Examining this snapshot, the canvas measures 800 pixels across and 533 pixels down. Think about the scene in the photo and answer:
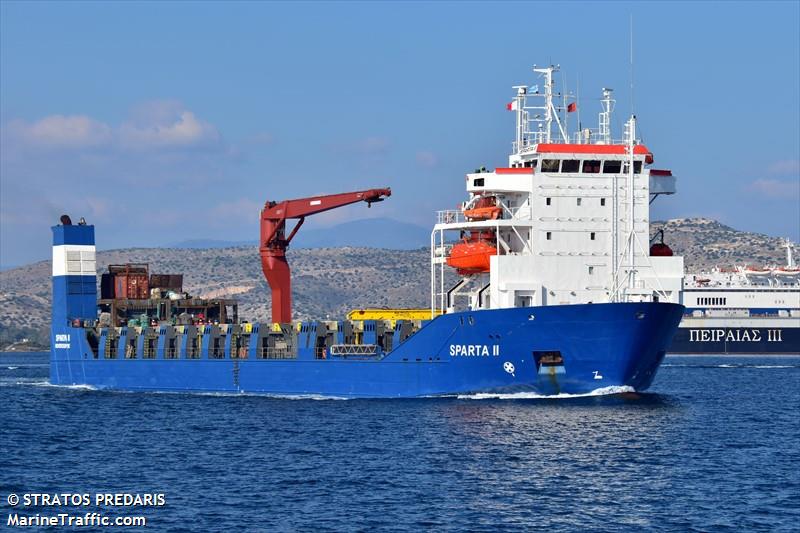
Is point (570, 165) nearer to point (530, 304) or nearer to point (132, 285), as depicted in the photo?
point (530, 304)

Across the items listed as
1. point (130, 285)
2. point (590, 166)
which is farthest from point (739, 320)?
point (590, 166)

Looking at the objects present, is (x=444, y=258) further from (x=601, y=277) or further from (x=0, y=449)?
(x=0, y=449)

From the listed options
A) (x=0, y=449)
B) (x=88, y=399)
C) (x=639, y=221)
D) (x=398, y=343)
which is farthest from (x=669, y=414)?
(x=88, y=399)

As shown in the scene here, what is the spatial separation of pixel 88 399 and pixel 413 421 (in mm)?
22747

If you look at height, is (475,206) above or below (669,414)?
above

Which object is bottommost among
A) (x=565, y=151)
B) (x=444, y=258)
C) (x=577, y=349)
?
(x=577, y=349)

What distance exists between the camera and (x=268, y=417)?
157 ft

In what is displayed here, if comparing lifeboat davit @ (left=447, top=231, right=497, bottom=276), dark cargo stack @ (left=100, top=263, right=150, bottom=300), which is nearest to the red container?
dark cargo stack @ (left=100, top=263, right=150, bottom=300)

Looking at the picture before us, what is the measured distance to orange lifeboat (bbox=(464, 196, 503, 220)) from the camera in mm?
50812

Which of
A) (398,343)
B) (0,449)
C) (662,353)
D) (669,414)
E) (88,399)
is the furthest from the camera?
(88,399)

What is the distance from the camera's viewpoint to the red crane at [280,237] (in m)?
61.2

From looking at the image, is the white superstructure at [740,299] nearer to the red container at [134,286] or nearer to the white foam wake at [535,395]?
the red container at [134,286]

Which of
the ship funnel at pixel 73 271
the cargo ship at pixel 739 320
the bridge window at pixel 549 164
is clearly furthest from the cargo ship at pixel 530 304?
the cargo ship at pixel 739 320

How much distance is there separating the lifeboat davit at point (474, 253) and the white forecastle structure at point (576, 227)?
42cm
